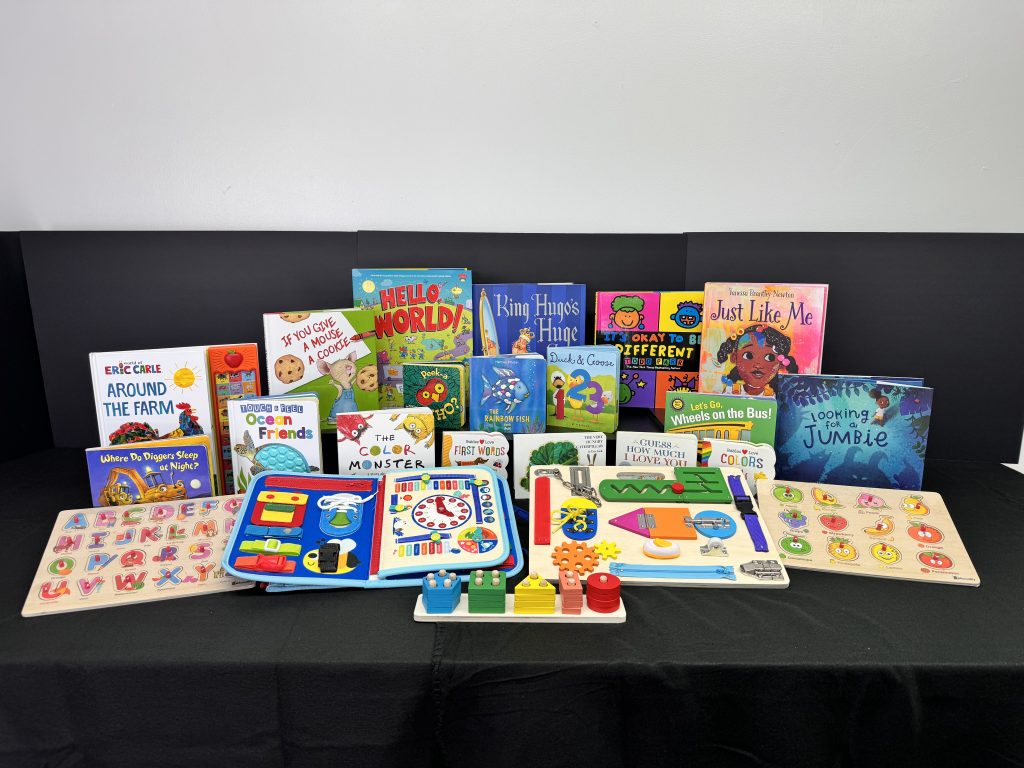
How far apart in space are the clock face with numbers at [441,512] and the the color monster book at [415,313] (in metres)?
0.50

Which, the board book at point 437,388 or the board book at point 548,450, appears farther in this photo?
the board book at point 437,388

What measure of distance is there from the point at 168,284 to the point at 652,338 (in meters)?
1.42

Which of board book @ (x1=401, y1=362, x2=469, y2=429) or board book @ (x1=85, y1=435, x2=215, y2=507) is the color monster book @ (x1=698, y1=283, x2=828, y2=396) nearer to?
board book @ (x1=401, y1=362, x2=469, y2=429)

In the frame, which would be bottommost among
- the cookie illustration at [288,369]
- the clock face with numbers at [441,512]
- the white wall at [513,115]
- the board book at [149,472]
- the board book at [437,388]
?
the clock face with numbers at [441,512]

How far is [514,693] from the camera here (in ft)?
3.57

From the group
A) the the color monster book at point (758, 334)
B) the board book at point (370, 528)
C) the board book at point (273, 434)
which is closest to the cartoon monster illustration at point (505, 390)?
the board book at point (370, 528)

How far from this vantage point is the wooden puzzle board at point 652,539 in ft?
4.17

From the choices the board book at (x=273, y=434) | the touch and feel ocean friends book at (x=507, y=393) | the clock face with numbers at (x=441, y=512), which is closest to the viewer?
the clock face with numbers at (x=441, y=512)

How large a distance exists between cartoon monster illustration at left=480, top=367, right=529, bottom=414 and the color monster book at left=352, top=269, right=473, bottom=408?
223mm

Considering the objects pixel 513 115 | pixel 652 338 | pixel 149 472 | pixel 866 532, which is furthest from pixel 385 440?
pixel 866 532

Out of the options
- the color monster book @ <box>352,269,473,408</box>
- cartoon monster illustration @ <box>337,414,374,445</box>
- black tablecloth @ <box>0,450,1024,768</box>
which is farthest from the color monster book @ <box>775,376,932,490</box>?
cartoon monster illustration @ <box>337,414,374,445</box>

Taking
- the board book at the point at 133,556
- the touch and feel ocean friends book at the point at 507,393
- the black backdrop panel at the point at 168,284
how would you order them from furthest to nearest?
the black backdrop panel at the point at 168,284 → the touch and feel ocean friends book at the point at 507,393 → the board book at the point at 133,556

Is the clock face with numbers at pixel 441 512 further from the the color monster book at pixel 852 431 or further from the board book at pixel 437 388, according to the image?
the the color monster book at pixel 852 431

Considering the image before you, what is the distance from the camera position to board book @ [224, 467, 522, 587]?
127 cm
